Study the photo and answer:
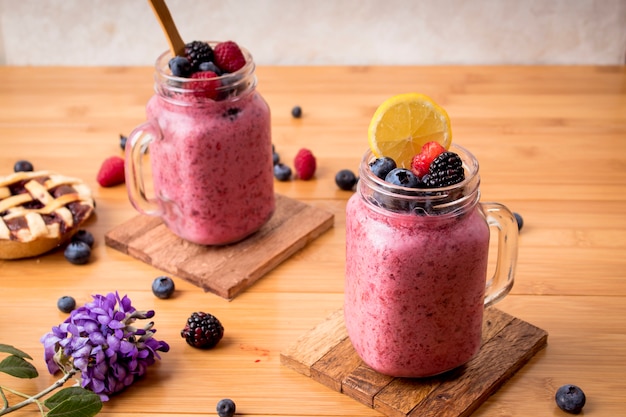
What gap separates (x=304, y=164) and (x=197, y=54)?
16.3 inches

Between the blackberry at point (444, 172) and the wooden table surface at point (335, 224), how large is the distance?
13.2 inches

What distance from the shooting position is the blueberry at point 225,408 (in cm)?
123

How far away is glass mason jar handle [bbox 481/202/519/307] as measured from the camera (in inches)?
49.3

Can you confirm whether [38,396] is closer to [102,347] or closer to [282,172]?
[102,347]

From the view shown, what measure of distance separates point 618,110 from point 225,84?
3.51 feet

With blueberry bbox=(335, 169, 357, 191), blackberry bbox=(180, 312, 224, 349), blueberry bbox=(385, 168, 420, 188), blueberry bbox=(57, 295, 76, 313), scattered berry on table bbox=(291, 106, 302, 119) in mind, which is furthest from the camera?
scattered berry on table bbox=(291, 106, 302, 119)

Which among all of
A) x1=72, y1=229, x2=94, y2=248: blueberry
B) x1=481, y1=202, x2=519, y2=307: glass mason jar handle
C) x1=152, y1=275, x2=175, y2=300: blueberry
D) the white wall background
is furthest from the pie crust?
the white wall background

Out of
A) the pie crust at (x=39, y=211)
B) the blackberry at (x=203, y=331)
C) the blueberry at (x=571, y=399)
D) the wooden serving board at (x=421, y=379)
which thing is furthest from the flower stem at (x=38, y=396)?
the blueberry at (x=571, y=399)

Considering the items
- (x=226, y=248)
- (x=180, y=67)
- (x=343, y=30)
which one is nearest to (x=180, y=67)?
(x=180, y=67)

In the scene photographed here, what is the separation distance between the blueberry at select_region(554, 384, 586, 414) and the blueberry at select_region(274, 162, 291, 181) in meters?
0.83

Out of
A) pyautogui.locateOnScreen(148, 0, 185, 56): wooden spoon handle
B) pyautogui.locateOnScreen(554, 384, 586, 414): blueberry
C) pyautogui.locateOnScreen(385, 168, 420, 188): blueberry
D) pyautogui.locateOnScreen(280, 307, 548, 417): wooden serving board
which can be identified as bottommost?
pyautogui.locateOnScreen(554, 384, 586, 414): blueberry

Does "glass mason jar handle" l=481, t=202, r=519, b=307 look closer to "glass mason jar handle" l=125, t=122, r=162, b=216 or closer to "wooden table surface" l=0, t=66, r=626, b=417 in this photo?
"wooden table surface" l=0, t=66, r=626, b=417

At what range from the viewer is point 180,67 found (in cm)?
151

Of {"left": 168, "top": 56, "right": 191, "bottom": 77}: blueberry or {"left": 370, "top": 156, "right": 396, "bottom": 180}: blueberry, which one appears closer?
{"left": 370, "top": 156, "right": 396, "bottom": 180}: blueberry
